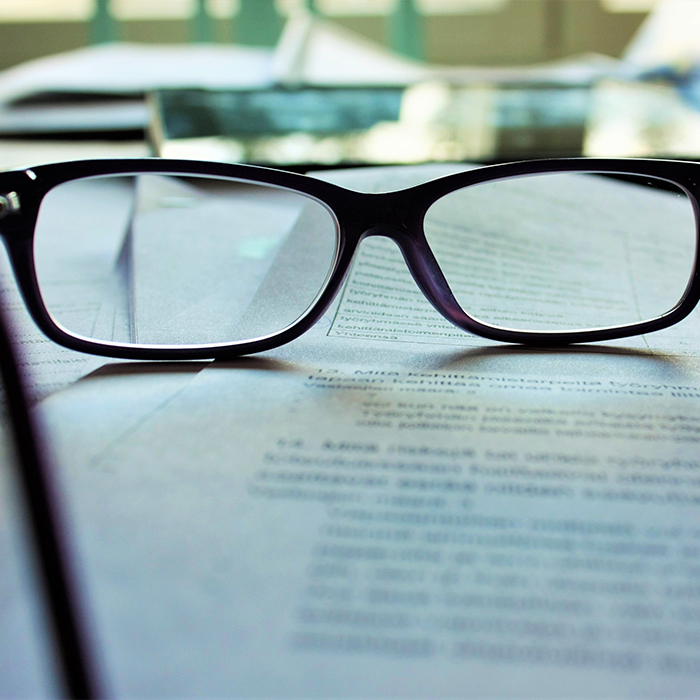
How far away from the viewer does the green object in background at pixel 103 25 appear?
5.53 feet

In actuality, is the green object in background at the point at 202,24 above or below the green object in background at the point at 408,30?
above

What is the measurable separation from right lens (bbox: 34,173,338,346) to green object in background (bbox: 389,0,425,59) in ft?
4.76

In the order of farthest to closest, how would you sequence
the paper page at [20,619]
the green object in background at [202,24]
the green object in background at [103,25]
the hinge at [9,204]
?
the green object in background at [202,24] → the green object in background at [103,25] → the hinge at [9,204] → the paper page at [20,619]

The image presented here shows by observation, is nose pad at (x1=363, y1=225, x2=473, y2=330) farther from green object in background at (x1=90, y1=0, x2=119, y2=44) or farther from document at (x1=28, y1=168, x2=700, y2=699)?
green object in background at (x1=90, y1=0, x2=119, y2=44)

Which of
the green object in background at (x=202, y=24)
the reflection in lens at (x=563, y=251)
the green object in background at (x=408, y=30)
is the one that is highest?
the green object in background at (x=202, y=24)

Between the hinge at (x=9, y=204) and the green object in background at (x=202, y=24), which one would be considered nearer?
the hinge at (x=9, y=204)

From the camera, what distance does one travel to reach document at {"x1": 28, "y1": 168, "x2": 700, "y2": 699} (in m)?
0.15

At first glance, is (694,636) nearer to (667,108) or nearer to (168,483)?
(168,483)

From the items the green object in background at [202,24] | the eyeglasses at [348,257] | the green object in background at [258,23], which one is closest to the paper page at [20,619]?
the eyeglasses at [348,257]

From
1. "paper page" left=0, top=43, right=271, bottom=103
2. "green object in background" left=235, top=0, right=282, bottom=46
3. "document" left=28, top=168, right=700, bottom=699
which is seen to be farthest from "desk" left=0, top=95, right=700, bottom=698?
"green object in background" left=235, top=0, right=282, bottom=46

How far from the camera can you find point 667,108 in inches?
25.8

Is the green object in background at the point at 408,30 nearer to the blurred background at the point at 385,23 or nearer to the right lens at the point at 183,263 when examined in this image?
the blurred background at the point at 385,23

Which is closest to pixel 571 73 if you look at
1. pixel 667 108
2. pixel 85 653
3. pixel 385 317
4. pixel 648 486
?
pixel 667 108

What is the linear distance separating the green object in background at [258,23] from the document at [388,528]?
5.45 ft
